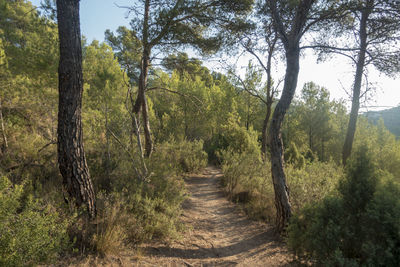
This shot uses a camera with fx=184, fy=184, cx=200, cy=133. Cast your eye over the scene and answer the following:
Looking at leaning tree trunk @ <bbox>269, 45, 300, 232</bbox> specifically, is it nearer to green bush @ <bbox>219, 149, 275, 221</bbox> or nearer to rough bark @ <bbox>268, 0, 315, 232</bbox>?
rough bark @ <bbox>268, 0, 315, 232</bbox>

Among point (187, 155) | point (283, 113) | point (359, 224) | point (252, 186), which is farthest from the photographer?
point (187, 155)

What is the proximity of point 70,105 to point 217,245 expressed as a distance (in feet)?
12.7

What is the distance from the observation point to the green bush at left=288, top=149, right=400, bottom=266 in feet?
5.53

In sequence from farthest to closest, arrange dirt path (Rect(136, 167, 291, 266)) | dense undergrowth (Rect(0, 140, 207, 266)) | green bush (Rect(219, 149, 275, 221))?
green bush (Rect(219, 149, 275, 221)), dirt path (Rect(136, 167, 291, 266)), dense undergrowth (Rect(0, 140, 207, 266))

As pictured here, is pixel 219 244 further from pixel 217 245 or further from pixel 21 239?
pixel 21 239

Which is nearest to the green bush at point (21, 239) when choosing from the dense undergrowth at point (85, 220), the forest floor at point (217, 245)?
the dense undergrowth at point (85, 220)

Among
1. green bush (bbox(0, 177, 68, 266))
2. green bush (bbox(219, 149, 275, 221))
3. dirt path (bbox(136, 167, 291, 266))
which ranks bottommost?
dirt path (bbox(136, 167, 291, 266))

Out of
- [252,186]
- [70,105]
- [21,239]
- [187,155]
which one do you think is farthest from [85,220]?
[187,155]

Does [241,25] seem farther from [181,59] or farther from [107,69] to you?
[107,69]

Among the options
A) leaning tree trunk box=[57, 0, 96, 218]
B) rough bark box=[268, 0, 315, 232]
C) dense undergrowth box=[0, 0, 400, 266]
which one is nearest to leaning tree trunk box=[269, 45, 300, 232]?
rough bark box=[268, 0, 315, 232]

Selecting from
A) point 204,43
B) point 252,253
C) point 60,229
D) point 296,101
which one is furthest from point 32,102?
point 296,101

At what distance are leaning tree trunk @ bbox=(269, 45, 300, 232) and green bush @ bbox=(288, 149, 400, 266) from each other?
152cm

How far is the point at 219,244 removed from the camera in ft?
12.8

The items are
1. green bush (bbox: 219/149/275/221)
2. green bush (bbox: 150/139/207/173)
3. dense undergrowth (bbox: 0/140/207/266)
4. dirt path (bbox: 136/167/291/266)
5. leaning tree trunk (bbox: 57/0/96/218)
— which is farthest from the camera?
green bush (bbox: 150/139/207/173)
